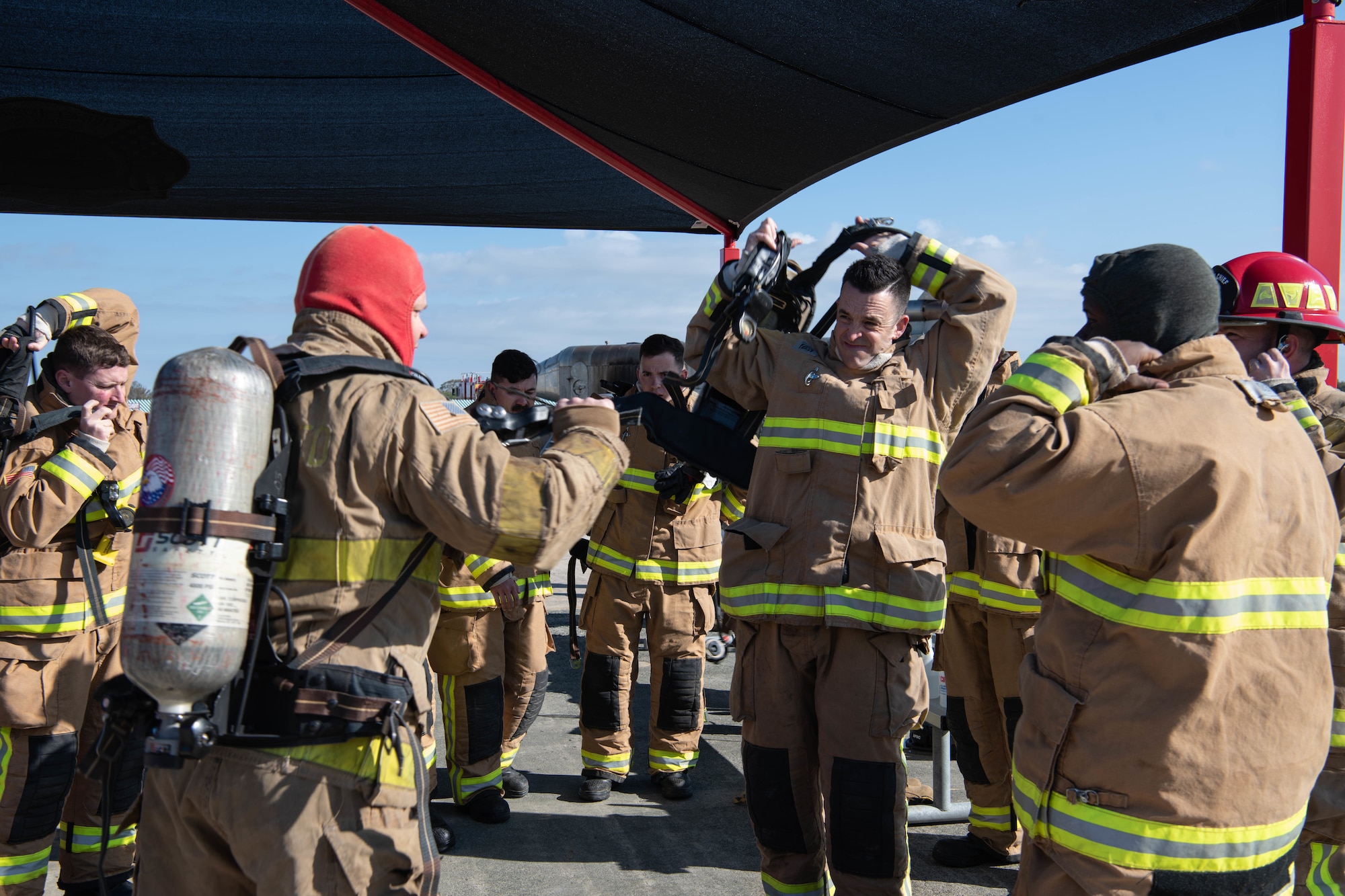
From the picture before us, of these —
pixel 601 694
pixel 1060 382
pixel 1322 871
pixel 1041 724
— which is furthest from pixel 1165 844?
pixel 601 694

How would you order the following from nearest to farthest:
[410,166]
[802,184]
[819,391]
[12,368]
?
[819,391] → [12,368] → [802,184] → [410,166]

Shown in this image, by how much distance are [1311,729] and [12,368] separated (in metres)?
4.45

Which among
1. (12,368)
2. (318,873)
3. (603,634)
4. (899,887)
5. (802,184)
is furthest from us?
(802,184)

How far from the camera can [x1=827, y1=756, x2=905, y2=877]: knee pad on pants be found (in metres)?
3.15

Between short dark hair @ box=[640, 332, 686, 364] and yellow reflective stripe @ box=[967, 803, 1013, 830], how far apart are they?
9.62ft

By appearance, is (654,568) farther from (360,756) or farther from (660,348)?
(360,756)

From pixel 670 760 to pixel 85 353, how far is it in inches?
133

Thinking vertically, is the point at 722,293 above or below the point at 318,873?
above

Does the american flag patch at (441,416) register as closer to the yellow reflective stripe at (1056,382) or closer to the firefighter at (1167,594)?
the firefighter at (1167,594)

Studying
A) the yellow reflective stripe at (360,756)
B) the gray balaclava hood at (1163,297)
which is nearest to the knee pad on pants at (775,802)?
the yellow reflective stripe at (360,756)

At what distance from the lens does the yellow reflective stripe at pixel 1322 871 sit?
282 cm

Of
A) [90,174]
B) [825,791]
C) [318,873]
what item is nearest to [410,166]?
[90,174]

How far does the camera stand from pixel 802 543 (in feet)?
11.0

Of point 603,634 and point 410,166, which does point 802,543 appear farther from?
point 410,166
